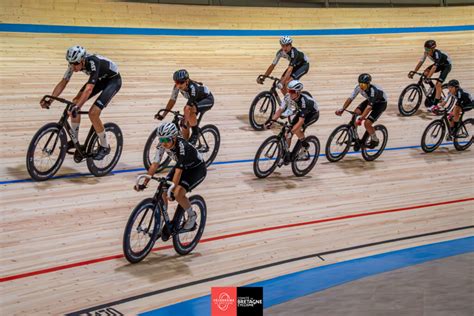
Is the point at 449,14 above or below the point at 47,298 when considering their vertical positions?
above

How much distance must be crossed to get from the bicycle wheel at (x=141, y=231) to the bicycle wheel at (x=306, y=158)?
118 inches

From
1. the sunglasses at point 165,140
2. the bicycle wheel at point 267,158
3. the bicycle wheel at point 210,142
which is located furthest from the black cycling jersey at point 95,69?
the bicycle wheel at point 267,158

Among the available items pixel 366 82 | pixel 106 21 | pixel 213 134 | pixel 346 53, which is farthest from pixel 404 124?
pixel 106 21

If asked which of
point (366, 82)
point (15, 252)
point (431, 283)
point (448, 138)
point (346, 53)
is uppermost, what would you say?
point (346, 53)

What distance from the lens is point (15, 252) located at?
614 centimetres

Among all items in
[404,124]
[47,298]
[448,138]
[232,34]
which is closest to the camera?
[47,298]

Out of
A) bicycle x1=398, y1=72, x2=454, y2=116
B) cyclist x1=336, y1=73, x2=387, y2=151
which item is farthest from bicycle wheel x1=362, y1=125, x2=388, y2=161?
bicycle x1=398, y1=72, x2=454, y2=116

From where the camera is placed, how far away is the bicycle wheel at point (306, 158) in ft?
28.3

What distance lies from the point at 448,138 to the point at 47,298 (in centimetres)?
699

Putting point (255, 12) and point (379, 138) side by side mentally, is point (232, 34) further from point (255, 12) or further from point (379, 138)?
point (379, 138)

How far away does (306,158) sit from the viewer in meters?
8.68

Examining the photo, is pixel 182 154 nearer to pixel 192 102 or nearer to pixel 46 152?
pixel 46 152

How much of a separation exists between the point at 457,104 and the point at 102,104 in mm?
5521

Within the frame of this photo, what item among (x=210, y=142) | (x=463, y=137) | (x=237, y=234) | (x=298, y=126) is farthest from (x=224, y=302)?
(x=463, y=137)
